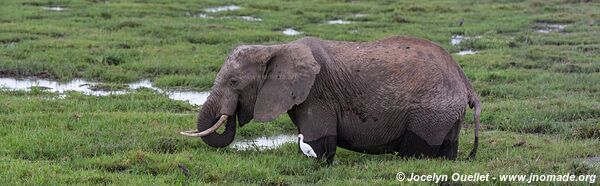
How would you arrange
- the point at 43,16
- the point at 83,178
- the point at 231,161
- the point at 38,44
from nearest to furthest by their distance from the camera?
the point at 83,178 → the point at 231,161 → the point at 38,44 → the point at 43,16

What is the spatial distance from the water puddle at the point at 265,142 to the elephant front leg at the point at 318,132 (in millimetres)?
852

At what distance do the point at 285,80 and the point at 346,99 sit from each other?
0.67 meters

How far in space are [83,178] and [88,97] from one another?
5466mm

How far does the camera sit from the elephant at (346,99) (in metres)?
9.52

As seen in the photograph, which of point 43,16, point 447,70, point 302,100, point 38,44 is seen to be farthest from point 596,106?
point 43,16

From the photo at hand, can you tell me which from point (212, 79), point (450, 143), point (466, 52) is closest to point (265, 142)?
point (450, 143)

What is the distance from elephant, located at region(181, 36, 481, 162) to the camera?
9516mm

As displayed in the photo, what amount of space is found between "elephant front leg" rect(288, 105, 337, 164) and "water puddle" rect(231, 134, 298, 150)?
852 millimetres

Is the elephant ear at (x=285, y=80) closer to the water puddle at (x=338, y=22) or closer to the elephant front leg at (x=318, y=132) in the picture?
the elephant front leg at (x=318, y=132)

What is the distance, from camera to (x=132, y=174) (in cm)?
865

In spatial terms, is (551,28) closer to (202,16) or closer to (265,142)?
(202,16)

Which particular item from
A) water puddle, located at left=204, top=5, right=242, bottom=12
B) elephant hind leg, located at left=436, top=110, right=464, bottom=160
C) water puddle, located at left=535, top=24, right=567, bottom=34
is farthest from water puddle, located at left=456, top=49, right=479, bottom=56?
elephant hind leg, located at left=436, top=110, right=464, bottom=160

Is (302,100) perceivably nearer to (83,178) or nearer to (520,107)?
(83,178)

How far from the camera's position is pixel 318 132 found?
9469 mm
